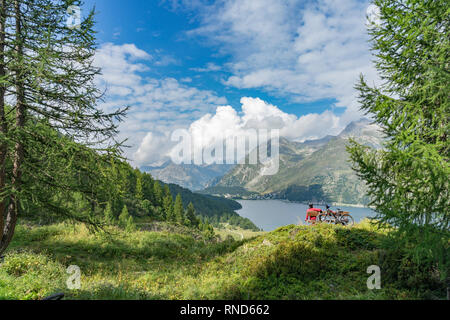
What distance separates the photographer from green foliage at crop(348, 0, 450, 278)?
4.99m

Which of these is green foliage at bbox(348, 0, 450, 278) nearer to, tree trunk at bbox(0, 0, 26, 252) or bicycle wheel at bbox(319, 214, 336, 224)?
bicycle wheel at bbox(319, 214, 336, 224)

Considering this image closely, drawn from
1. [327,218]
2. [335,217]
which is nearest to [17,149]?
[327,218]

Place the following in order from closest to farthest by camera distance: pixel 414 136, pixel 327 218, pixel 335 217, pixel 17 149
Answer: pixel 414 136 < pixel 17 149 < pixel 335 217 < pixel 327 218

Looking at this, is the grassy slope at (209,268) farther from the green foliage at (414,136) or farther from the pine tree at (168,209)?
the pine tree at (168,209)

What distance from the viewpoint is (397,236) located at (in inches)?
211

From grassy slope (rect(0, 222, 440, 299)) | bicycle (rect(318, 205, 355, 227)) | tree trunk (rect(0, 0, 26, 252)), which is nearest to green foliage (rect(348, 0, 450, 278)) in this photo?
grassy slope (rect(0, 222, 440, 299))

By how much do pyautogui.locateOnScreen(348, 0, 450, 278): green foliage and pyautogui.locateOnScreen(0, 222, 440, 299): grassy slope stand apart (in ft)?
3.90

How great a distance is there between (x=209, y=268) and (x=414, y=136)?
324 inches

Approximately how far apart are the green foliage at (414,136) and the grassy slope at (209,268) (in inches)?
46.7

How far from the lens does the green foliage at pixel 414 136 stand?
4992 millimetres

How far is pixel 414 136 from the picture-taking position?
5.47 m

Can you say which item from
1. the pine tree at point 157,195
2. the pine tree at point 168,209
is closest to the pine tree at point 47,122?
the pine tree at point 168,209

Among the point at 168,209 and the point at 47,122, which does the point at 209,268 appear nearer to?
the point at 47,122

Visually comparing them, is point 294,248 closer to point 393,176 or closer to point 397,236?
point 397,236
